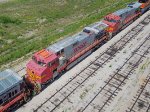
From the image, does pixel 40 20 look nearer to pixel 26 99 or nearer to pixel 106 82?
pixel 106 82

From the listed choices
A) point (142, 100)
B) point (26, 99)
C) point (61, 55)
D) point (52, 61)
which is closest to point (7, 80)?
point (26, 99)

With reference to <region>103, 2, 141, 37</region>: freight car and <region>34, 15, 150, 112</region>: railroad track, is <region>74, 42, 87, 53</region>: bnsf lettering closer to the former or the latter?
<region>34, 15, 150, 112</region>: railroad track

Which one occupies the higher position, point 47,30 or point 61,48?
point 61,48

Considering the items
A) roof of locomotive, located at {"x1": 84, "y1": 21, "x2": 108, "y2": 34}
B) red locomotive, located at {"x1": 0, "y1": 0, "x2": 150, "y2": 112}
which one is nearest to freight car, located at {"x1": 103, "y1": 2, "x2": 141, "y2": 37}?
red locomotive, located at {"x1": 0, "y1": 0, "x2": 150, "y2": 112}

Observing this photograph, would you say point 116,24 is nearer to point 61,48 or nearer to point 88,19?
point 88,19

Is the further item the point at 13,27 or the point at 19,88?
the point at 13,27

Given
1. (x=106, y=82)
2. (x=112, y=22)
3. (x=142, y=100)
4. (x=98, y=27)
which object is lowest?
(x=142, y=100)

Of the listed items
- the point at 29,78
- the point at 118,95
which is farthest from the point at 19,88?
the point at 118,95
